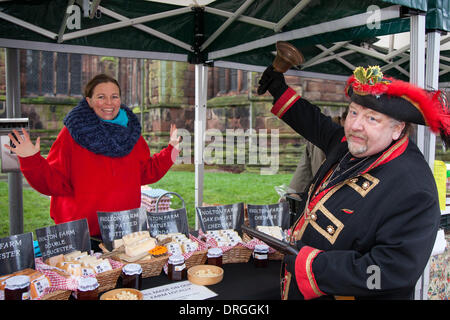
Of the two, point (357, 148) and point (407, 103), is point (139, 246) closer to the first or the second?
point (357, 148)

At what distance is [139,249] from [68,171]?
103 cm

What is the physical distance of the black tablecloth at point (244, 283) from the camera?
1772mm

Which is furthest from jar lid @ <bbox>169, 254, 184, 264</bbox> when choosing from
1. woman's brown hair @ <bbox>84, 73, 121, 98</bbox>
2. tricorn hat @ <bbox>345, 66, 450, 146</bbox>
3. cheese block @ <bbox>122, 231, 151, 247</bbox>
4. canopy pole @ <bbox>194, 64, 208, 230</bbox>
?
canopy pole @ <bbox>194, 64, 208, 230</bbox>

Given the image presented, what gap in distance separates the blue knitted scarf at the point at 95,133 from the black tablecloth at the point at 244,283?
3.49ft

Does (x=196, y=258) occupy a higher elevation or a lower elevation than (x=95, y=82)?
lower

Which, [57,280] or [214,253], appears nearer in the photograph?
[57,280]

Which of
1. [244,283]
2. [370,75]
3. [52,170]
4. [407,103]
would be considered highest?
[370,75]

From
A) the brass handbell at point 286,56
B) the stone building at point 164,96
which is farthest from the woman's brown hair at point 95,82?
the stone building at point 164,96

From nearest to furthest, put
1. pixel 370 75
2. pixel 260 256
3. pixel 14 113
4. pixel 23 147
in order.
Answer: pixel 370 75, pixel 260 256, pixel 23 147, pixel 14 113

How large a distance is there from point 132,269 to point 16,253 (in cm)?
55

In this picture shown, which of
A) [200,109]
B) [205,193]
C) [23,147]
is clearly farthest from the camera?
[205,193]

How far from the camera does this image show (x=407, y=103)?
143 cm

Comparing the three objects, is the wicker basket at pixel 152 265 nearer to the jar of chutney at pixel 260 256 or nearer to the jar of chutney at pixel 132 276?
the jar of chutney at pixel 132 276

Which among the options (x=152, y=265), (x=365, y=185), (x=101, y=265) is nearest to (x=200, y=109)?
(x=152, y=265)
